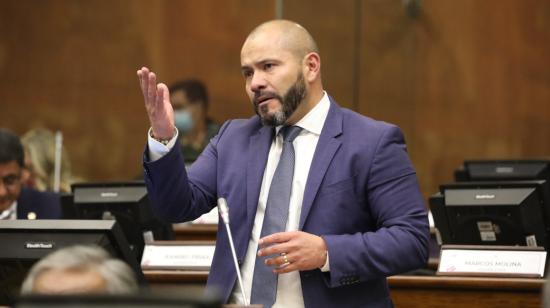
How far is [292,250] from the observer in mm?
2869

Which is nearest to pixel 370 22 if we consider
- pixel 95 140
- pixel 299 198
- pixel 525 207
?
pixel 95 140

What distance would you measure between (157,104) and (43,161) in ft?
15.9

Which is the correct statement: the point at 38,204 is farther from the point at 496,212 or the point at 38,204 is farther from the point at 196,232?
the point at 496,212

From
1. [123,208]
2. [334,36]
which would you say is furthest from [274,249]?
[334,36]

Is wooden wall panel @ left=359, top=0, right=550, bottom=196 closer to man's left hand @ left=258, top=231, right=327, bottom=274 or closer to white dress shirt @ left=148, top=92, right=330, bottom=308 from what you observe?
white dress shirt @ left=148, top=92, right=330, bottom=308

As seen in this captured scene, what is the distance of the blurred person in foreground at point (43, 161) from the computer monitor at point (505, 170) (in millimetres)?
3172

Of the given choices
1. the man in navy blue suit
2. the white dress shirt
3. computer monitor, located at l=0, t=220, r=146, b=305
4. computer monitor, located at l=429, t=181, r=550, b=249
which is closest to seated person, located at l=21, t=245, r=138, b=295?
computer monitor, located at l=0, t=220, r=146, b=305

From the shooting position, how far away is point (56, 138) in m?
7.92

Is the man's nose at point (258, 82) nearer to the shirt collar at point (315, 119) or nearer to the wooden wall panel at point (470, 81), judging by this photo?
the shirt collar at point (315, 119)

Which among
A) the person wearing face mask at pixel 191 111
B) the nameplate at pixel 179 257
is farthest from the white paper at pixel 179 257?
the person wearing face mask at pixel 191 111

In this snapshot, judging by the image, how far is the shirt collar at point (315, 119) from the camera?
3248mm

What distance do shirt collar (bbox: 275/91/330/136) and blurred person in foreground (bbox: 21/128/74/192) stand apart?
4.44 m

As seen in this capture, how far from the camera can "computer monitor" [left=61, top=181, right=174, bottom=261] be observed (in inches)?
185

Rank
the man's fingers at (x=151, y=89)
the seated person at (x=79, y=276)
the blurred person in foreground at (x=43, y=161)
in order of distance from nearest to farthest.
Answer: the seated person at (x=79, y=276) < the man's fingers at (x=151, y=89) < the blurred person in foreground at (x=43, y=161)
